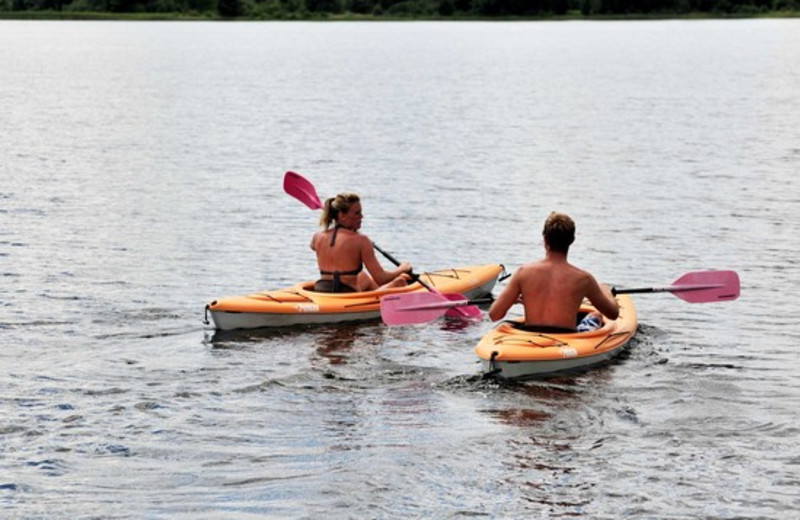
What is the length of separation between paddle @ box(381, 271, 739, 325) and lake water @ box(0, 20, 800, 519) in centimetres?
47

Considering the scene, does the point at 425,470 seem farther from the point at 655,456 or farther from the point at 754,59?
the point at 754,59

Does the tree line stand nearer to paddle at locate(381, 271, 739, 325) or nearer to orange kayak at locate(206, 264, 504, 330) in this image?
paddle at locate(381, 271, 739, 325)

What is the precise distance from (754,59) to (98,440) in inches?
3291

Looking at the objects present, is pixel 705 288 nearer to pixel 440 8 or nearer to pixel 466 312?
pixel 466 312

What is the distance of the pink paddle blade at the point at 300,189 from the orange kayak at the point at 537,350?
Answer: 494 cm

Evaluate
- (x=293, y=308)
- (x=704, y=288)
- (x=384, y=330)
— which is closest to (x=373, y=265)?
(x=384, y=330)

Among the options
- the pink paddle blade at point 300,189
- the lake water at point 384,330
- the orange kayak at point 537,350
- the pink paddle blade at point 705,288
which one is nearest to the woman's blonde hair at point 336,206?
the lake water at point 384,330

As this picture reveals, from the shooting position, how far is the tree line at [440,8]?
152 meters

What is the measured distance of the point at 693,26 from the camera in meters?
169

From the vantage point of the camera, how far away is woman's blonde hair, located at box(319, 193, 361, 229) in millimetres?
15391

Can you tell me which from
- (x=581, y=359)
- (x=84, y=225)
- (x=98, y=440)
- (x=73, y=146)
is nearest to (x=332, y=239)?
(x=581, y=359)

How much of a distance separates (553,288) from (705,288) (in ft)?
9.02

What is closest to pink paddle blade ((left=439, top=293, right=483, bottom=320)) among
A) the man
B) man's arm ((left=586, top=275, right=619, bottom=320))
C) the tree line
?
the man

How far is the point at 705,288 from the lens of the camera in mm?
15328
